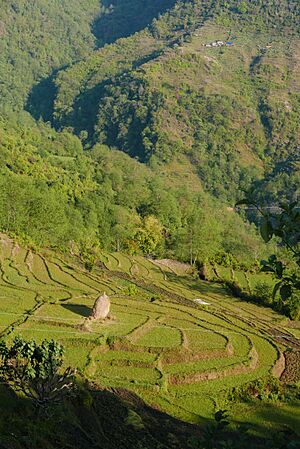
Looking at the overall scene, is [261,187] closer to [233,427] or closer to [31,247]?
[31,247]

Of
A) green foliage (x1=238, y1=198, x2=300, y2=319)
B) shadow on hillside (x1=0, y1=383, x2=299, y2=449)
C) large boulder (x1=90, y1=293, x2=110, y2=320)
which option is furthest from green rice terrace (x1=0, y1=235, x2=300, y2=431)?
green foliage (x1=238, y1=198, x2=300, y2=319)

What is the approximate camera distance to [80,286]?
44156mm

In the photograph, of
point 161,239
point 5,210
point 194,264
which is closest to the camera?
point 5,210

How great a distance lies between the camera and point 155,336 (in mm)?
32156

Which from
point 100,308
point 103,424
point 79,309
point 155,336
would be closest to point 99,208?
point 79,309

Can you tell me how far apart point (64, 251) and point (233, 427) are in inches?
1657

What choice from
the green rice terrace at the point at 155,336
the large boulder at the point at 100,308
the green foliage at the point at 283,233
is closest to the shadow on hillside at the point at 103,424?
the green rice terrace at the point at 155,336

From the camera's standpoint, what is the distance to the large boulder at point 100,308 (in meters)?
32.0

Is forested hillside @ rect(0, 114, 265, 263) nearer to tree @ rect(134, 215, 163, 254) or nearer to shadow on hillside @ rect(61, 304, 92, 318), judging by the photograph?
tree @ rect(134, 215, 163, 254)

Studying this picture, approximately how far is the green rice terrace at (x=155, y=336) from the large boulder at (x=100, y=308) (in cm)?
45

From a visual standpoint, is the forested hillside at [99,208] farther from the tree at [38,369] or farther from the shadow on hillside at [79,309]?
the tree at [38,369]

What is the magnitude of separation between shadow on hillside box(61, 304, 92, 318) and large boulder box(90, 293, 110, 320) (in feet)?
3.30

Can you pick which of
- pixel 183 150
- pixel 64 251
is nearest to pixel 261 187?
pixel 183 150

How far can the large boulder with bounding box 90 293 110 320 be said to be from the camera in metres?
32.0
